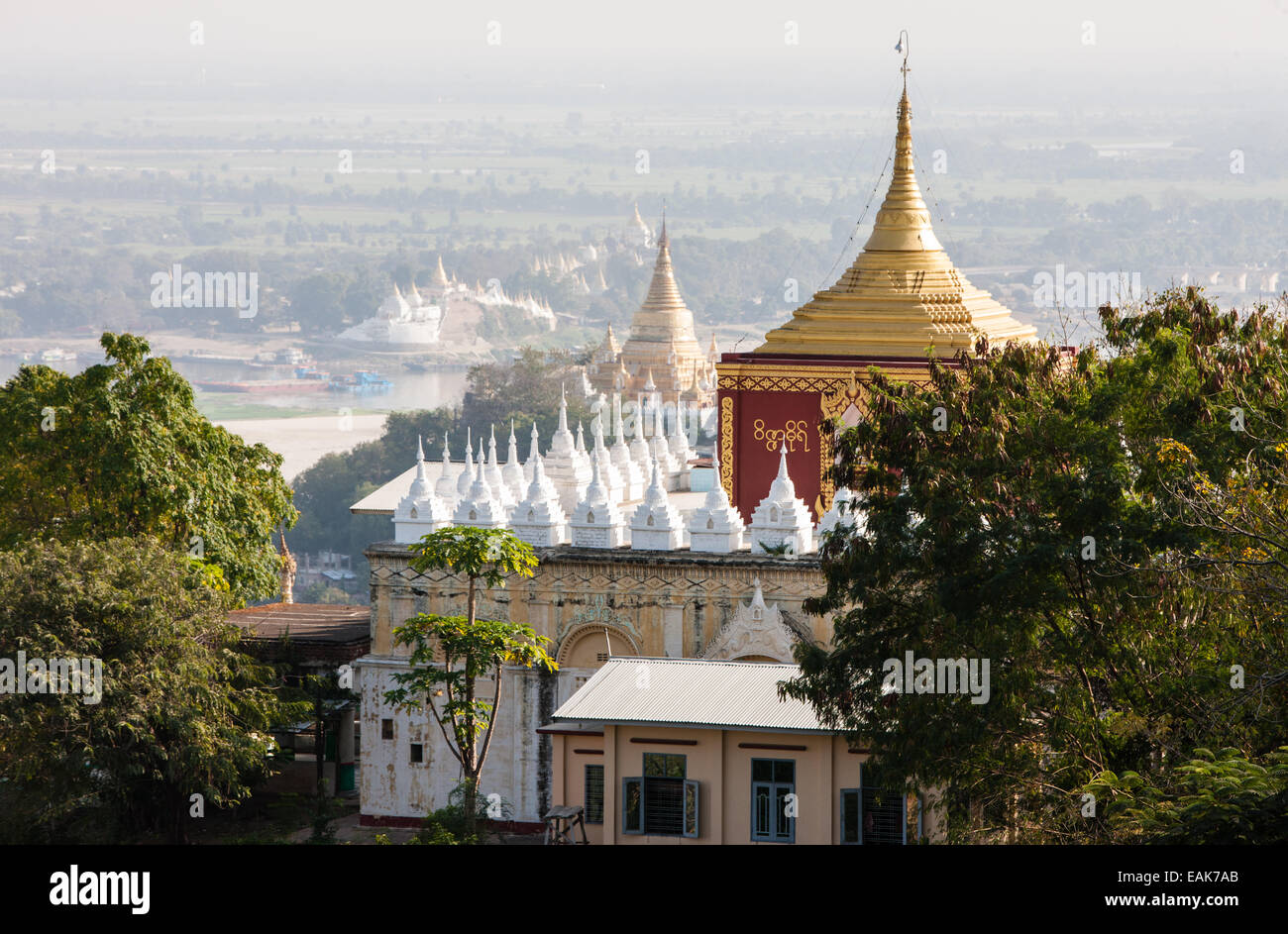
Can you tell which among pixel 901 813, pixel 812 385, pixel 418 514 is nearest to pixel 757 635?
pixel 901 813

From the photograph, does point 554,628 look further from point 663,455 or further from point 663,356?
point 663,356

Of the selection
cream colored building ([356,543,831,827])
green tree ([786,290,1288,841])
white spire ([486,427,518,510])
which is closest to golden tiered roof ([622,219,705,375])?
white spire ([486,427,518,510])

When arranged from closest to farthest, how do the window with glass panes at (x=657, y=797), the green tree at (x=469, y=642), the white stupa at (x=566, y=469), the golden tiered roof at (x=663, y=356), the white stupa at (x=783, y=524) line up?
1. the window with glass panes at (x=657, y=797)
2. the green tree at (x=469, y=642)
3. the white stupa at (x=783, y=524)
4. the white stupa at (x=566, y=469)
5. the golden tiered roof at (x=663, y=356)

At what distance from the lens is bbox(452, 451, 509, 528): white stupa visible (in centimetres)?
3969

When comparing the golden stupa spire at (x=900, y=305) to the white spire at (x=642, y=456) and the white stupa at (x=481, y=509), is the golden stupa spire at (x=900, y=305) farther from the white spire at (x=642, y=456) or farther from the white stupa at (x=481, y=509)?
the white stupa at (x=481, y=509)

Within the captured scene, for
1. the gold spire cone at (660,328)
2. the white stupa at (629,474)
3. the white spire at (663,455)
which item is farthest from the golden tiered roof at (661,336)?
the white stupa at (629,474)

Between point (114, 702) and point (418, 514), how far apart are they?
6.31 meters

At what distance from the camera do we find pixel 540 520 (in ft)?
130

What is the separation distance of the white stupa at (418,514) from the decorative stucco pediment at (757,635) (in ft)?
17.8

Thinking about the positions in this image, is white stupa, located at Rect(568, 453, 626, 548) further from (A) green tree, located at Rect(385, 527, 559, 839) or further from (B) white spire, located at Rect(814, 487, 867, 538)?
(B) white spire, located at Rect(814, 487, 867, 538)

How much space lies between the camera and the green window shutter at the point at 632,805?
34.0 m

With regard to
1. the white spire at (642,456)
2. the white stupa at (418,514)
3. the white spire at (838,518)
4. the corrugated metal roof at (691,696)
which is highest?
the white spire at (642,456)
